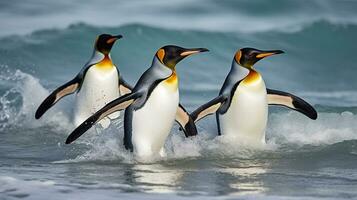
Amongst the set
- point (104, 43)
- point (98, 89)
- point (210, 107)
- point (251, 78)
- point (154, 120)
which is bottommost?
point (154, 120)

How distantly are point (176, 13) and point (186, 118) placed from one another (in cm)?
1365

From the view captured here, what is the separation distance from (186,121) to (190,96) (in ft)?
21.5

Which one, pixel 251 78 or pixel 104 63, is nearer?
pixel 251 78

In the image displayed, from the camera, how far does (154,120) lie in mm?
6750

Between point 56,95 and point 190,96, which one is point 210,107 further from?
point 190,96

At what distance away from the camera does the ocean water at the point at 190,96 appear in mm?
5660

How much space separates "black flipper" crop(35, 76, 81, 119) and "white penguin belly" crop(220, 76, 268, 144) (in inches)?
57.4

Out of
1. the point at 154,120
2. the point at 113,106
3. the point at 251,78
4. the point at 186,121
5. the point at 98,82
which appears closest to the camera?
the point at 113,106

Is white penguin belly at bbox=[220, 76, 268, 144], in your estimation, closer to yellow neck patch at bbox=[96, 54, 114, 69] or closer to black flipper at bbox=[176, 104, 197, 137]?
black flipper at bbox=[176, 104, 197, 137]

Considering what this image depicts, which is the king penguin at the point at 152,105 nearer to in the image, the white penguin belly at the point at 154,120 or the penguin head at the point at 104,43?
the white penguin belly at the point at 154,120

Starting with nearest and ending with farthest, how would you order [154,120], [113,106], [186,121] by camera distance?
[113,106] < [154,120] < [186,121]

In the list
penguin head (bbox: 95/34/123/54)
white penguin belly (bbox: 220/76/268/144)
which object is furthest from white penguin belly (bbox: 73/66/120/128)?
white penguin belly (bbox: 220/76/268/144)

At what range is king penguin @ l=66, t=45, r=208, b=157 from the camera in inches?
261

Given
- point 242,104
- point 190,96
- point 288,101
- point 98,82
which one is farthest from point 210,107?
point 190,96
